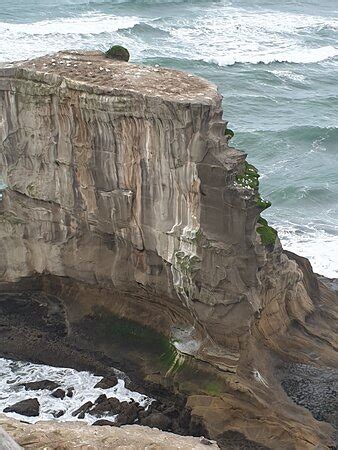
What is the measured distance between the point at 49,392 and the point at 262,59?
49.4m

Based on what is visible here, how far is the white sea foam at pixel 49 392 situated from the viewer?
27.4 metres

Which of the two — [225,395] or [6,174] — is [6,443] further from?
[6,174]

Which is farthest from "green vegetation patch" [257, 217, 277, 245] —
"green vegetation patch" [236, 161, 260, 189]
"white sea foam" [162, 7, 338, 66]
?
"white sea foam" [162, 7, 338, 66]

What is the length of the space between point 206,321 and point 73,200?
22.4 ft

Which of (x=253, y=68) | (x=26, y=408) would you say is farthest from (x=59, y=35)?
(x=26, y=408)

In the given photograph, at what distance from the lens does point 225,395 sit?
2659 cm

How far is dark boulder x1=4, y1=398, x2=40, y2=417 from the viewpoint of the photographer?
2694 centimetres

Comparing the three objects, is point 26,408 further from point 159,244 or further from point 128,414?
point 159,244

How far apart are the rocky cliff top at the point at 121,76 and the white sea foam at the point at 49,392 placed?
33.3ft

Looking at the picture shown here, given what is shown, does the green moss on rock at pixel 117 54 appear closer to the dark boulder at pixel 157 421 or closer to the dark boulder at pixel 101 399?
the dark boulder at pixel 101 399

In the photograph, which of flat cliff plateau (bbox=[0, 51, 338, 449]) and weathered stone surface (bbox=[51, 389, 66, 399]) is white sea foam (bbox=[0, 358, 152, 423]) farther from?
flat cliff plateau (bbox=[0, 51, 338, 449])

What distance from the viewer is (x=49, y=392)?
28.2 meters

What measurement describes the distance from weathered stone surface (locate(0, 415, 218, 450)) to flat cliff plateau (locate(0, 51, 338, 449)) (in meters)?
4.84

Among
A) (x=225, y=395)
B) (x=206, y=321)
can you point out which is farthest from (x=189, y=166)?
(x=225, y=395)
